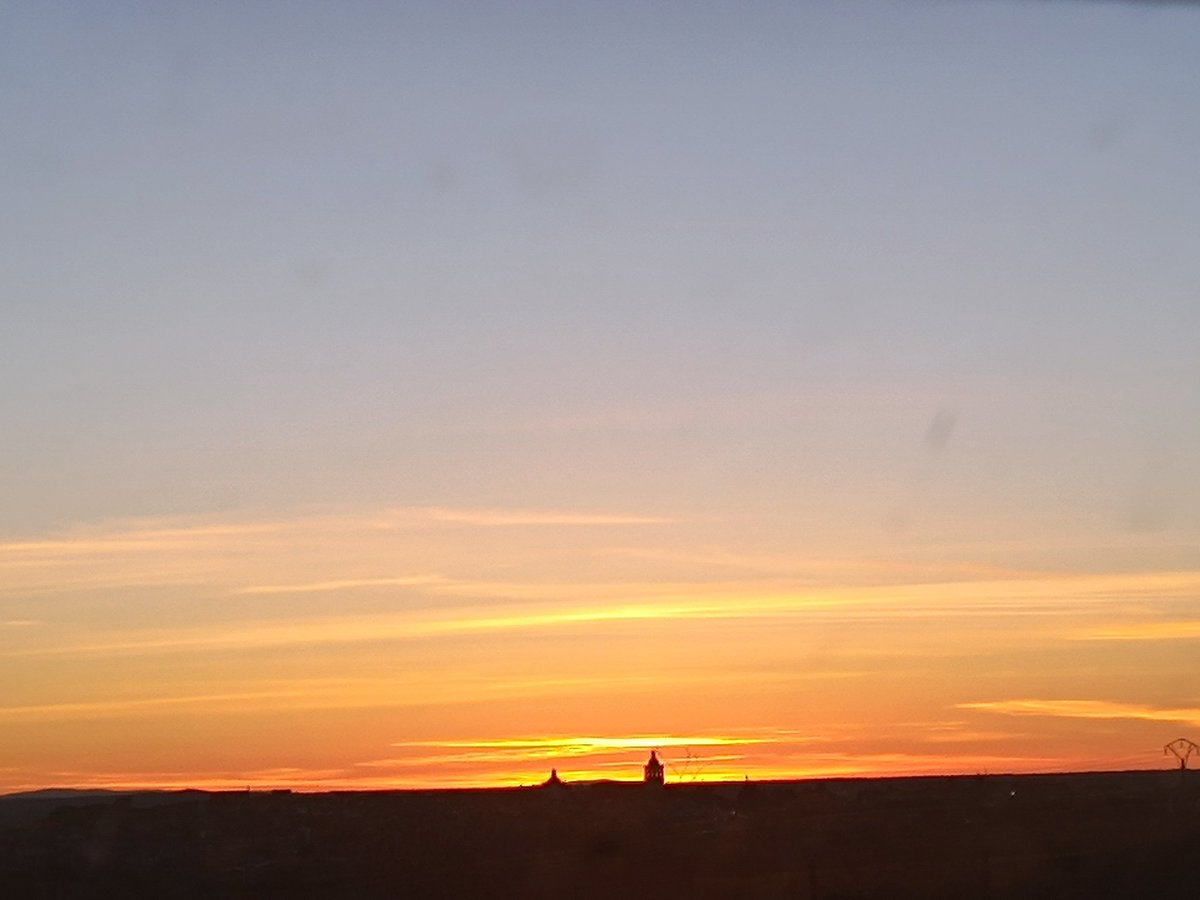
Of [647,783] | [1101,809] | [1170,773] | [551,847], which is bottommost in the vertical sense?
[551,847]

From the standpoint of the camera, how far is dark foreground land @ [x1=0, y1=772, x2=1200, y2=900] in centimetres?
3172

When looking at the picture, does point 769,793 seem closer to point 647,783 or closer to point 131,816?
point 647,783

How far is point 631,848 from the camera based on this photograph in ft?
124

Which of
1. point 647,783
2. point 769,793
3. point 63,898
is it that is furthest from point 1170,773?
point 63,898

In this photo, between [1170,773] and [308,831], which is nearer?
[308,831]

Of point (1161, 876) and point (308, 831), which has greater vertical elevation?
point (308, 831)

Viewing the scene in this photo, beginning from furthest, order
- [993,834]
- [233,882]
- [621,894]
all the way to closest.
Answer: [993,834] < [233,882] < [621,894]

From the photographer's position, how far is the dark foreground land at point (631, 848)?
1249 inches

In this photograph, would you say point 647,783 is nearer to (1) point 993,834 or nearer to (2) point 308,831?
(2) point 308,831

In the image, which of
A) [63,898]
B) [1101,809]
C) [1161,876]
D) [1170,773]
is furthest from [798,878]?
[1170,773]

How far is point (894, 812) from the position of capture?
45.8m

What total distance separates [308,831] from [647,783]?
1609 cm

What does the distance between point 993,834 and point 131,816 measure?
74.9 ft

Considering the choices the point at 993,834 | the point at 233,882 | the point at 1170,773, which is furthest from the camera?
the point at 1170,773
